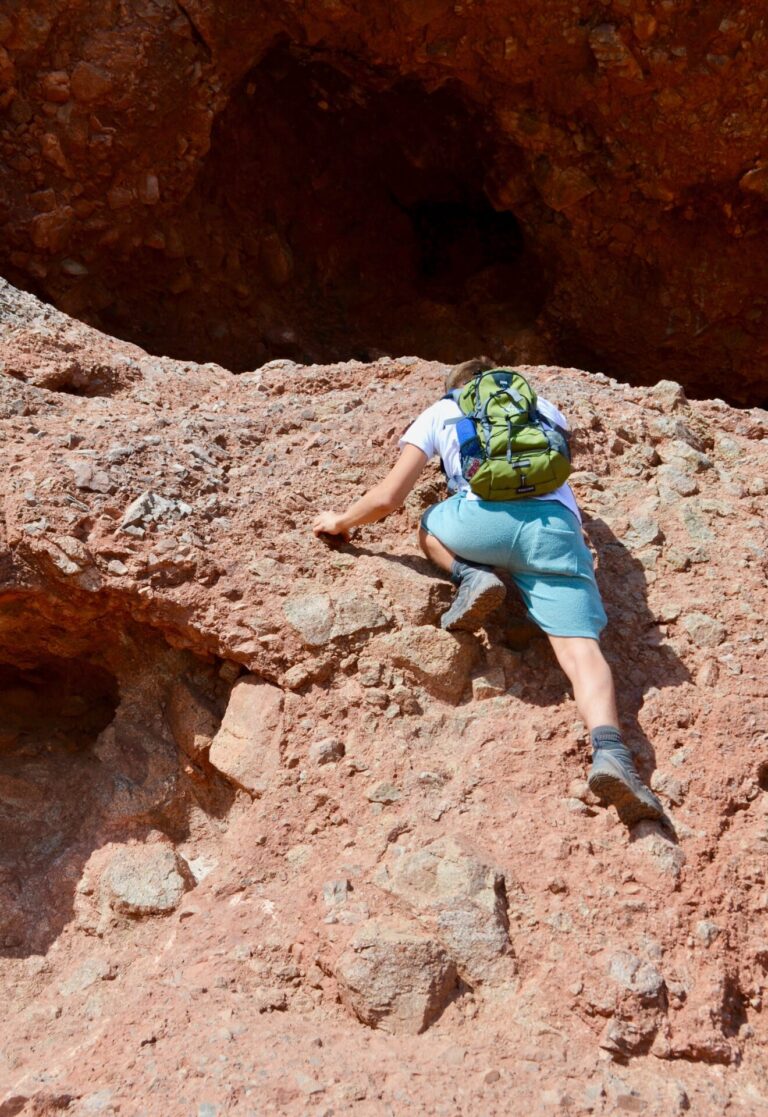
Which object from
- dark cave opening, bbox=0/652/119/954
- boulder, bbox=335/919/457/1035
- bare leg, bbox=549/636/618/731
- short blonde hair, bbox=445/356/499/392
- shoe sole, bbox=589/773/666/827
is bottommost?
dark cave opening, bbox=0/652/119/954

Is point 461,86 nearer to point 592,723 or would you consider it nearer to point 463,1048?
point 592,723

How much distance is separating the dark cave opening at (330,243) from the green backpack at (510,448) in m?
3.73

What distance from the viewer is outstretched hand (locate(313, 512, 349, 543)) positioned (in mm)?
3393

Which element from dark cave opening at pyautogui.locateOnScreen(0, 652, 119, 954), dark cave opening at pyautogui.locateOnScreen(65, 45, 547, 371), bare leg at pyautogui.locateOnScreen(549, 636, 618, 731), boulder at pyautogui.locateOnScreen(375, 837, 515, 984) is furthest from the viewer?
dark cave opening at pyautogui.locateOnScreen(65, 45, 547, 371)

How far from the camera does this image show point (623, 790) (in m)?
2.70

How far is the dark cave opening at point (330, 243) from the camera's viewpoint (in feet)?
21.4

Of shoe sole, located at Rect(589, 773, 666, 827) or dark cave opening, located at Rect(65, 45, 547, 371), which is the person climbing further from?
dark cave opening, located at Rect(65, 45, 547, 371)

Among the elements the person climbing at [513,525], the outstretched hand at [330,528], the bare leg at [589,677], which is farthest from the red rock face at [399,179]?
the bare leg at [589,677]

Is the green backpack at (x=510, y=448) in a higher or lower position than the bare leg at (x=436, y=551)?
higher

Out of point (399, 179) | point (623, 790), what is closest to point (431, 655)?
point (623, 790)

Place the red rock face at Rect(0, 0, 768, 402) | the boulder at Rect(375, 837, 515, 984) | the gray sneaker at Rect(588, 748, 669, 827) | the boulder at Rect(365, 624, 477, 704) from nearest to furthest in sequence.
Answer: the boulder at Rect(375, 837, 515, 984) < the gray sneaker at Rect(588, 748, 669, 827) < the boulder at Rect(365, 624, 477, 704) < the red rock face at Rect(0, 0, 768, 402)

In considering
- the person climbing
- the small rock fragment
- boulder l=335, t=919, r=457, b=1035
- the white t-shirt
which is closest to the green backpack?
the person climbing

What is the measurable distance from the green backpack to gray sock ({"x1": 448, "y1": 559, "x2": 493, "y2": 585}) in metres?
0.21

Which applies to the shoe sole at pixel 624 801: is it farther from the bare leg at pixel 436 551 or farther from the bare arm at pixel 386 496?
the bare arm at pixel 386 496
